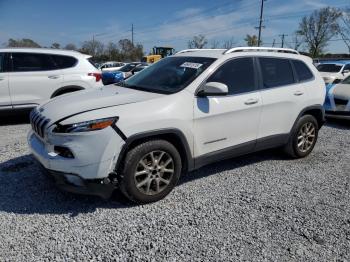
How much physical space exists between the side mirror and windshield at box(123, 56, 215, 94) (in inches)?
7.2

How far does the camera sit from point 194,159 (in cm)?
372

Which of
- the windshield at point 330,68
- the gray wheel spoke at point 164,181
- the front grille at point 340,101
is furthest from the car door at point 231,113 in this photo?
the windshield at point 330,68

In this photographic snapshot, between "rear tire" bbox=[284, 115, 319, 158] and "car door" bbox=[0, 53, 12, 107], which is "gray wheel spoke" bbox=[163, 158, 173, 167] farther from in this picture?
"car door" bbox=[0, 53, 12, 107]

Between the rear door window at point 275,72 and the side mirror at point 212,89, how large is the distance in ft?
3.24

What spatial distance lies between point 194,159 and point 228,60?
1329 millimetres

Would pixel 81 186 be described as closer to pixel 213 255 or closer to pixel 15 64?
pixel 213 255

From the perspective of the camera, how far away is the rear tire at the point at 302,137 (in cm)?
487

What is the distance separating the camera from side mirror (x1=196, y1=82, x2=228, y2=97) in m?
3.58

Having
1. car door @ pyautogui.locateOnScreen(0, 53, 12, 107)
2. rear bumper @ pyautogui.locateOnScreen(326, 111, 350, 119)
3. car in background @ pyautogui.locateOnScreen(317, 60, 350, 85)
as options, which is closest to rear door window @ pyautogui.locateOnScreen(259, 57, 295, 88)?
rear bumper @ pyautogui.locateOnScreen(326, 111, 350, 119)

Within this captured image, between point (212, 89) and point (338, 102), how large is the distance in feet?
18.6

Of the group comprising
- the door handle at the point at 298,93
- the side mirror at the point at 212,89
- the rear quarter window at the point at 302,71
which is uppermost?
the rear quarter window at the point at 302,71

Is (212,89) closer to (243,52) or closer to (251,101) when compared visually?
(251,101)

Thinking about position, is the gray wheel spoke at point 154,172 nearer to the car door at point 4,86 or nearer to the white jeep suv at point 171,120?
the white jeep suv at point 171,120

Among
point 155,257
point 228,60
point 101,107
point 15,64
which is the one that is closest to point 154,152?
point 101,107
